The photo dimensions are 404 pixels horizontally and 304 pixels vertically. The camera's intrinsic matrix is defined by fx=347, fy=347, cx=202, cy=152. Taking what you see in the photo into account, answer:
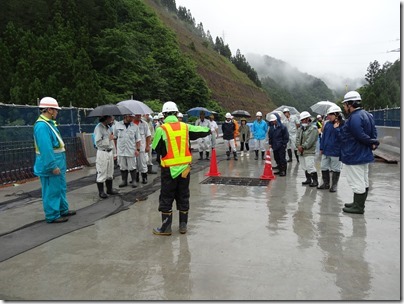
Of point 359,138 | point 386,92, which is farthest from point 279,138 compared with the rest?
point 386,92

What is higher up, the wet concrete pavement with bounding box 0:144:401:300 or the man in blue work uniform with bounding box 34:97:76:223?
the man in blue work uniform with bounding box 34:97:76:223

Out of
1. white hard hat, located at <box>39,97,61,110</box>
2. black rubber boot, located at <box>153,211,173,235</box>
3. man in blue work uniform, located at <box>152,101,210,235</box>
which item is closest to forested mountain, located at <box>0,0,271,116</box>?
white hard hat, located at <box>39,97,61,110</box>

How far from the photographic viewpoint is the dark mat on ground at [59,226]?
4659mm

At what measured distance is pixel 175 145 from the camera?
5086mm

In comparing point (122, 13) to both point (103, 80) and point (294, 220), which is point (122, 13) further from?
point (294, 220)

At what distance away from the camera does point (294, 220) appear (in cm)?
574

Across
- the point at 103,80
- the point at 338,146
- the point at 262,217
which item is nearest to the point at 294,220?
the point at 262,217

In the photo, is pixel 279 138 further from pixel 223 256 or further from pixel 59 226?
pixel 59 226

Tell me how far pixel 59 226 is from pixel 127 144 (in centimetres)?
323

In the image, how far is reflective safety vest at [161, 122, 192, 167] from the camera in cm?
507

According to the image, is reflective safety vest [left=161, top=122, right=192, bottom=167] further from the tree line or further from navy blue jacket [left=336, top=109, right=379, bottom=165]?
the tree line

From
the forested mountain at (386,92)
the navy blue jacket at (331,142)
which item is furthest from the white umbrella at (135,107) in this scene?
the forested mountain at (386,92)

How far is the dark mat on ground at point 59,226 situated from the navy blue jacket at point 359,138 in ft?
13.6

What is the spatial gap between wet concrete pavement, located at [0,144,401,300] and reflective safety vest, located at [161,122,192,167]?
3.54ft
